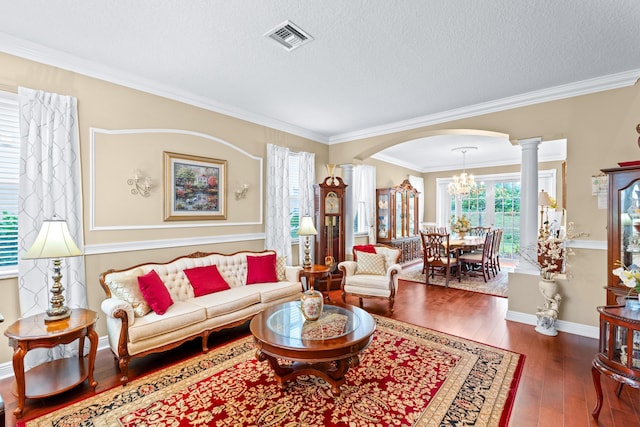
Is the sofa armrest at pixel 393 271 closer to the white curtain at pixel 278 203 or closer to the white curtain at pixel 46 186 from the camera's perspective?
the white curtain at pixel 278 203

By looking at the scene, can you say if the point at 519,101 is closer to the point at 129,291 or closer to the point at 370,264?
the point at 370,264

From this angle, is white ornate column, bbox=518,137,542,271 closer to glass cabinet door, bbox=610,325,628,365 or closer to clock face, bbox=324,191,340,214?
glass cabinet door, bbox=610,325,628,365

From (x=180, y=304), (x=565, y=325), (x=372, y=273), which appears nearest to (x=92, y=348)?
(x=180, y=304)

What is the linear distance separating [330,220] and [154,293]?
10.4 ft

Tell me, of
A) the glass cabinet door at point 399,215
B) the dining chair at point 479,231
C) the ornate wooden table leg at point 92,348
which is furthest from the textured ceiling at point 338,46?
the dining chair at point 479,231

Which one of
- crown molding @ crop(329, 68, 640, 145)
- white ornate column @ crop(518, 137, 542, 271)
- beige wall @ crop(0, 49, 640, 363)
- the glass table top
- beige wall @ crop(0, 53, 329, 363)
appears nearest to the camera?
the glass table top

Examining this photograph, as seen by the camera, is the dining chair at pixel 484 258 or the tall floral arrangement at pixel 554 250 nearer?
the tall floral arrangement at pixel 554 250

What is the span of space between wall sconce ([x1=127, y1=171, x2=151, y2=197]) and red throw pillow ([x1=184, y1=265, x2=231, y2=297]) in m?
1.04

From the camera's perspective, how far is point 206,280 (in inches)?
139

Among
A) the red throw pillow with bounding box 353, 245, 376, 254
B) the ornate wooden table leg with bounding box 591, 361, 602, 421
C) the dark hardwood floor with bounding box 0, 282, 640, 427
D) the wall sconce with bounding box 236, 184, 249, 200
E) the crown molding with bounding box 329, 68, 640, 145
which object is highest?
the crown molding with bounding box 329, 68, 640, 145

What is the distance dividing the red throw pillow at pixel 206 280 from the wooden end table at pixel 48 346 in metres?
1.05

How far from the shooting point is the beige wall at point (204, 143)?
2.96m

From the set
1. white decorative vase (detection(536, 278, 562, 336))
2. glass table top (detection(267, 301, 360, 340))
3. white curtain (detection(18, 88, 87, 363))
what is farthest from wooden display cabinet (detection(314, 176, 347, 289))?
white curtain (detection(18, 88, 87, 363))

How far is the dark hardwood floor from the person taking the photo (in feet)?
6.85
